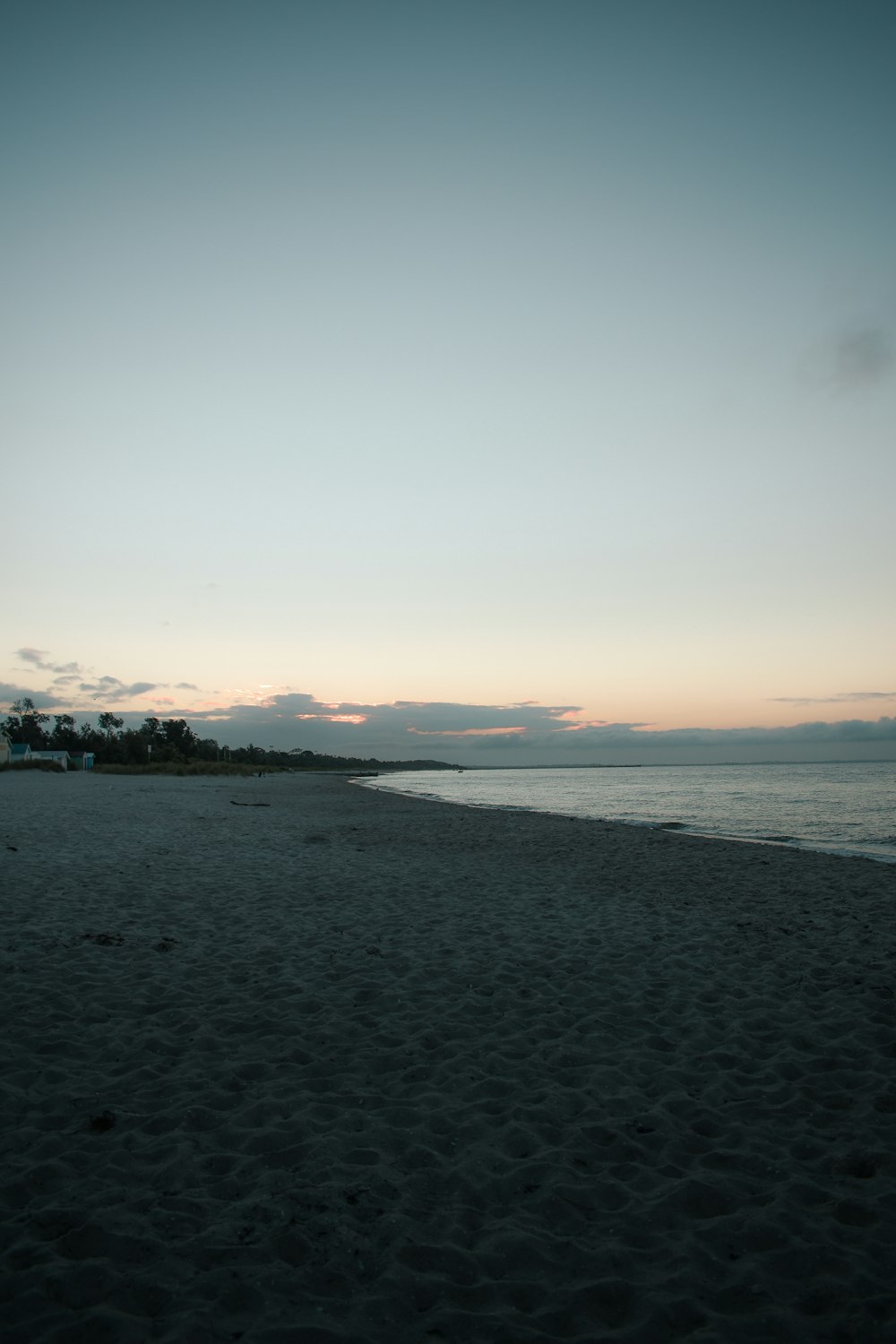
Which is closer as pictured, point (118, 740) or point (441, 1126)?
point (441, 1126)

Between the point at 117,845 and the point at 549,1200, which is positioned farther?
the point at 117,845

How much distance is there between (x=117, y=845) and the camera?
2062 centimetres

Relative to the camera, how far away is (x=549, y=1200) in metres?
5.07

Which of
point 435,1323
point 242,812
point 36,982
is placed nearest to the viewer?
point 435,1323

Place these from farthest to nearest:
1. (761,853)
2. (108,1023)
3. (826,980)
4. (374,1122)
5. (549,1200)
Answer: (761,853) < (826,980) < (108,1023) < (374,1122) < (549,1200)

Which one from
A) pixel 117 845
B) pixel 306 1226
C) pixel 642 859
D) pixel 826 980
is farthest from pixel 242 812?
pixel 306 1226

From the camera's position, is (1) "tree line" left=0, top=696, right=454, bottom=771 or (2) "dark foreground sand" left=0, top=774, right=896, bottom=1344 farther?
(1) "tree line" left=0, top=696, right=454, bottom=771

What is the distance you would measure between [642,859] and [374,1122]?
17012 millimetres

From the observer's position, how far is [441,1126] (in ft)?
19.7

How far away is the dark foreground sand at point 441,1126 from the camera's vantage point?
4148 mm

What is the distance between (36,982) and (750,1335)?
341 inches

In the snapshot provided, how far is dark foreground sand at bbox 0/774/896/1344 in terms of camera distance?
4.15m

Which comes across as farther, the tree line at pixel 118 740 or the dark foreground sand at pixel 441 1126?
the tree line at pixel 118 740

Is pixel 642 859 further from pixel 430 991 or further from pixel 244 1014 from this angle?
pixel 244 1014
